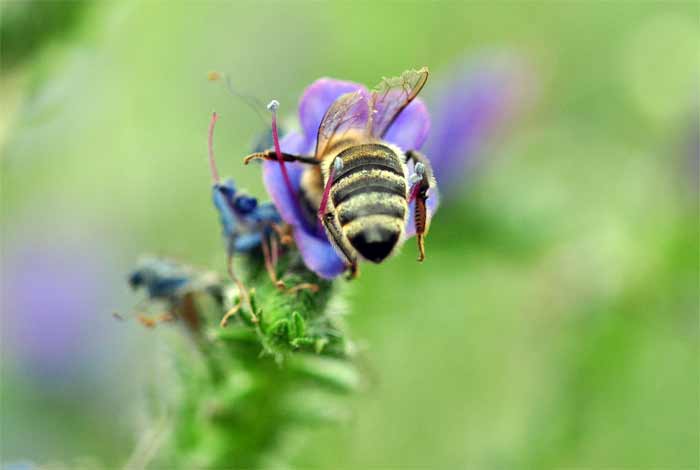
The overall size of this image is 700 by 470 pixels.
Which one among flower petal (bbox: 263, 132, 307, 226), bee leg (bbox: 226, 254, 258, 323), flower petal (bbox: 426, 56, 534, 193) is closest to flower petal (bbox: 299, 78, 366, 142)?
flower petal (bbox: 263, 132, 307, 226)

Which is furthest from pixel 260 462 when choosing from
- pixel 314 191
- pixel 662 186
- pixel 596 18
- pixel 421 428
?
pixel 596 18

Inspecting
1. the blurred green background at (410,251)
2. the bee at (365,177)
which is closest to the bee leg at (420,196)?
the bee at (365,177)

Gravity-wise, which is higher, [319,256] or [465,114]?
[465,114]

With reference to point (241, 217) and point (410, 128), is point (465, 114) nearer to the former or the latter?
point (410, 128)

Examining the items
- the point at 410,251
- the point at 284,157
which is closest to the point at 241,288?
the point at 284,157

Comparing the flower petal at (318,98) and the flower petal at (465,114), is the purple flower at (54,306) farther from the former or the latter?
the flower petal at (318,98)

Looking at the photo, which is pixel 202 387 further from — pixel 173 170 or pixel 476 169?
pixel 173 170

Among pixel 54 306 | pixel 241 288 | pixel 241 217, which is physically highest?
pixel 54 306
